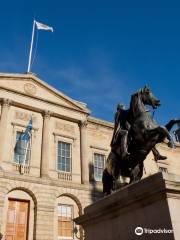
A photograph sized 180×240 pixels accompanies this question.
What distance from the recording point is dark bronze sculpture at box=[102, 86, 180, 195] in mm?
6070

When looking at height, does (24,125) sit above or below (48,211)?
above

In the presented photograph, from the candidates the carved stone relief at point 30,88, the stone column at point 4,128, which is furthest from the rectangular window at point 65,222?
the carved stone relief at point 30,88

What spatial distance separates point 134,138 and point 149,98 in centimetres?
113

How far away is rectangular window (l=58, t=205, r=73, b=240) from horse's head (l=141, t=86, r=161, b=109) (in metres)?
15.3

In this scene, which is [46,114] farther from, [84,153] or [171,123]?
[171,123]

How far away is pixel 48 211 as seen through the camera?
19.6 meters

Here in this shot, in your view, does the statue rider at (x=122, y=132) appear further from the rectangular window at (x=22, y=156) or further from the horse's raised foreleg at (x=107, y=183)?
the rectangular window at (x=22, y=156)

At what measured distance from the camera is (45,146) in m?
21.9

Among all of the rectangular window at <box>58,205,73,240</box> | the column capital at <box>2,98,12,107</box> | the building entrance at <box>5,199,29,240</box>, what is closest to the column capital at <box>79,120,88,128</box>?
the column capital at <box>2,98,12,107</box>

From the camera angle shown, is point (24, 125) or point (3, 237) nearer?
point (3, 237)

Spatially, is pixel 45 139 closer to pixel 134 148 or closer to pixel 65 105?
pixel 65 105

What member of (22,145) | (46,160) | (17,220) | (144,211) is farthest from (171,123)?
(46,160)

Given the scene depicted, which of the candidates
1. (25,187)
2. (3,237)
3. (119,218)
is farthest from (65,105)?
(119,218)

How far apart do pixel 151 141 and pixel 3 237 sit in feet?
47.8
